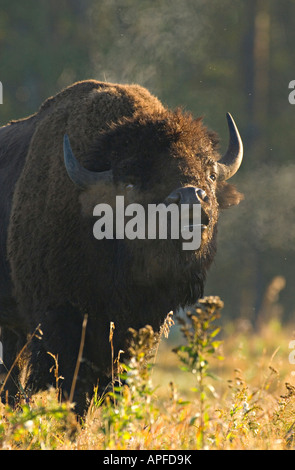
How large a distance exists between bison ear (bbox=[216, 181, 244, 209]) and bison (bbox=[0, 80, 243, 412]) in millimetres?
403

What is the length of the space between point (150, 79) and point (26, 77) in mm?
3115

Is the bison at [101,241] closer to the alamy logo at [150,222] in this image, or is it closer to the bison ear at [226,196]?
the alamy logo at [150,222]

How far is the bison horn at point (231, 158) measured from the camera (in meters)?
5.99

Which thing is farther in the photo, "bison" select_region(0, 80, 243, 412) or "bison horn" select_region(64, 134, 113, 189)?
"bison horn" select_region(64, 134, 113, 189)

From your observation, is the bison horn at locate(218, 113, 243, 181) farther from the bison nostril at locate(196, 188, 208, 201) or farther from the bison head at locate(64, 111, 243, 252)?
the bison nostril at locate(196, 188, 208, 201)

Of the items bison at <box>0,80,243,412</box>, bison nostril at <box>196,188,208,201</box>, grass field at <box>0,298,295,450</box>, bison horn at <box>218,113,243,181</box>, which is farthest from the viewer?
bison horn at <box>218,113,243,181</box>

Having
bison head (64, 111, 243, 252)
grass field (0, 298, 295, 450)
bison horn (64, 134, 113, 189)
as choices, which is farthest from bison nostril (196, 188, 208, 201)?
grass field (0, 298, 295, 450)

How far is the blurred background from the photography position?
18.0 meters

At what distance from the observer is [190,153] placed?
16.8 ft
